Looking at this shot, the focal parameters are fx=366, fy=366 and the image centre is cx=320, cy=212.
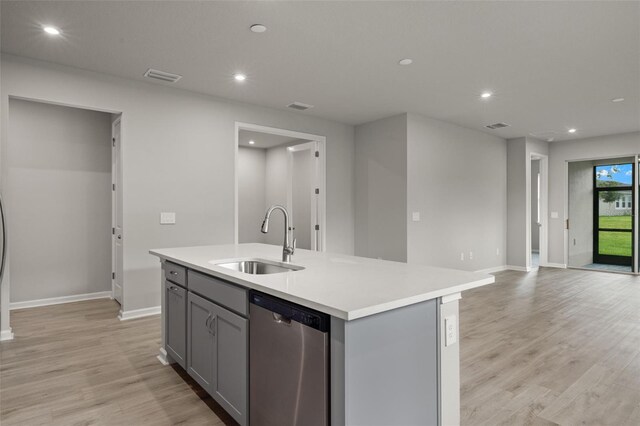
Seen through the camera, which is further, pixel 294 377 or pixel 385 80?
pixel 385 80

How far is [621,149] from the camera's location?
22.9 feet

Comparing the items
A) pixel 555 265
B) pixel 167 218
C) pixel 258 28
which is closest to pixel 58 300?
pixel 167 218

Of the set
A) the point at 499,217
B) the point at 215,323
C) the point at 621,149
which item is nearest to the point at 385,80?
the point at 215,323

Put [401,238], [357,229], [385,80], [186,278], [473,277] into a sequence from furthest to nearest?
[357,229]
[401,238]
[385,80]
[186,278]
[473,277]

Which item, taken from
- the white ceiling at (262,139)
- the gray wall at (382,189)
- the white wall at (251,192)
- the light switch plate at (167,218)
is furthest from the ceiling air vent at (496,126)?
the light switch plate at (167,218)

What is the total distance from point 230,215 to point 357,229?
92.9 inches

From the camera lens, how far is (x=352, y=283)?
1.69m

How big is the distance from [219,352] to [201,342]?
263 millimetres

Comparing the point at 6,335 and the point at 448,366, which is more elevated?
the point at 448,366

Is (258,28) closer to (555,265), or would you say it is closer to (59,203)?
(59,203)

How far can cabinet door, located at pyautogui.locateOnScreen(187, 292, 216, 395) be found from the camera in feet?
6.99

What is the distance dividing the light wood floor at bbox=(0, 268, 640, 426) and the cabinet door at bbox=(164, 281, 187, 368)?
7.4 inches

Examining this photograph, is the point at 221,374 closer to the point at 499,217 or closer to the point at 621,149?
the point at 499,217

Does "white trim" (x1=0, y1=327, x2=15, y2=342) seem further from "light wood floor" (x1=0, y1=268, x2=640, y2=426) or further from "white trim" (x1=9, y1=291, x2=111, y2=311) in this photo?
"white trim" (x1=9, y1=291, x2=111, y2=311)
